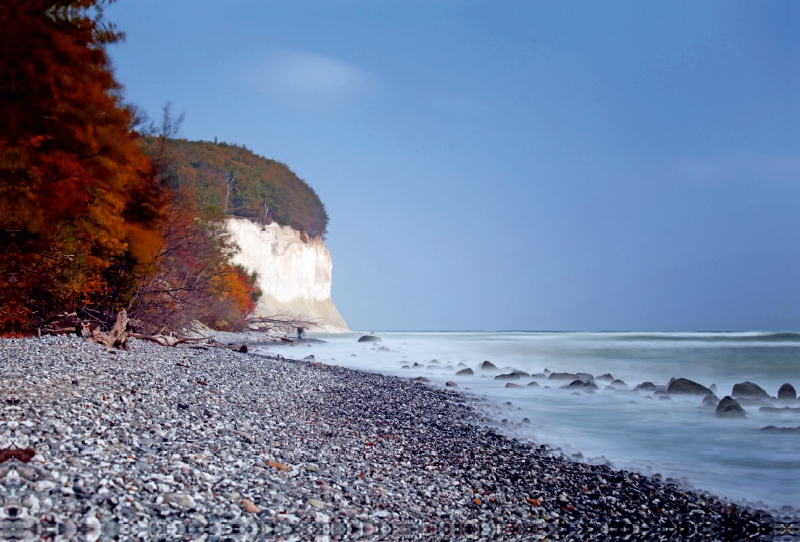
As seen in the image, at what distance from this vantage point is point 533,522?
453cm

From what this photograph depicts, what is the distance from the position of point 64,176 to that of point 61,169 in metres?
0.25

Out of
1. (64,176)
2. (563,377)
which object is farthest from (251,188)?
(64,176)

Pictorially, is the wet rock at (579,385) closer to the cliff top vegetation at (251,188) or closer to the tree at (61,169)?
the tree at (61,169)

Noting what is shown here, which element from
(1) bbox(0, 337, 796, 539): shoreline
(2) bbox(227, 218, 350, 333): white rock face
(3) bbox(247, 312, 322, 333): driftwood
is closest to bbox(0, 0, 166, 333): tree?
(1) bbox(0, 337, 796, 539): shoreline

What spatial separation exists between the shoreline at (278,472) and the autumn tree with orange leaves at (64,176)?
3.54m

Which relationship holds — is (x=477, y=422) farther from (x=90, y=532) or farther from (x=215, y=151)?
(x=215, y=151)

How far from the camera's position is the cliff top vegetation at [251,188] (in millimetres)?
57406

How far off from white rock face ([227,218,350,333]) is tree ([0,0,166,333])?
36.7 meters

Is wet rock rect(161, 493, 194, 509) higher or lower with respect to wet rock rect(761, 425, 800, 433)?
lower

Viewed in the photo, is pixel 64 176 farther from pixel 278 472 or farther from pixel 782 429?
pixel 782 429

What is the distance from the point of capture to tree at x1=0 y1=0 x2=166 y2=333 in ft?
30.5

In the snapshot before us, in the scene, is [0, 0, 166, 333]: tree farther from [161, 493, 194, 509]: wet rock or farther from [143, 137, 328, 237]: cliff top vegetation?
[143, 137, 328, 237]: cliff top vegetation

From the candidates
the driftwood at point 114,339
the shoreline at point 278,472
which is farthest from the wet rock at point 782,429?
the driftwood at point 114,339

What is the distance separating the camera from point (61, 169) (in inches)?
415
